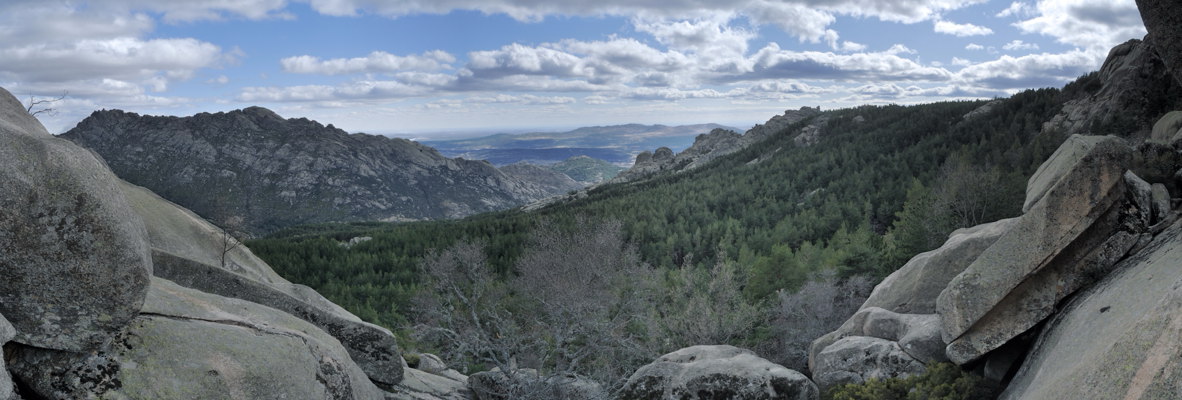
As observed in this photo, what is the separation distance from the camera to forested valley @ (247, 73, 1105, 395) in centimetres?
3123

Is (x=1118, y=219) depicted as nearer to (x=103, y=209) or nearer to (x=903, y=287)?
(x=903, y=287)

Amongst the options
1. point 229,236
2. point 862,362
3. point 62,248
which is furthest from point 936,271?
point 229,236

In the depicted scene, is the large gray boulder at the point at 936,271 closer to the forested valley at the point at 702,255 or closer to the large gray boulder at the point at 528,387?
the forested valley at the point at 702,255

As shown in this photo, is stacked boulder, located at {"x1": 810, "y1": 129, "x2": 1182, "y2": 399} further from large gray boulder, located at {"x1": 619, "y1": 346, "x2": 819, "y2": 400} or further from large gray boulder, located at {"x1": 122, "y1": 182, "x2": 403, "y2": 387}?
large gray boulder, located at {"x1": 122, "y1": 182, "x2": 403, "y2": 387}

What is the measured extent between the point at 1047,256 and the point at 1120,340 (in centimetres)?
459

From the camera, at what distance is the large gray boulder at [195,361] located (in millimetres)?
7305

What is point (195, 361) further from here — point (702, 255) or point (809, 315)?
point (702, 255)

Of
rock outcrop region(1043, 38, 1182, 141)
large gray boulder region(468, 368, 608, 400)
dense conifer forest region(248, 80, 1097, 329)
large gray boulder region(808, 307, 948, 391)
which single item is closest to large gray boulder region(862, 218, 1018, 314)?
large gray boulder region(808, 307, 948, 391)

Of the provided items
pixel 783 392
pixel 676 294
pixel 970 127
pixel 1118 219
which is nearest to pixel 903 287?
pixel 783 392

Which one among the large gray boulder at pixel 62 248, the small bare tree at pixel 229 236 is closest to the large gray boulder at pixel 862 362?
the large gray boulder at pixel 62 248

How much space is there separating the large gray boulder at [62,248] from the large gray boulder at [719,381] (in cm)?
1533

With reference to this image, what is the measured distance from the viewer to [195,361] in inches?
324

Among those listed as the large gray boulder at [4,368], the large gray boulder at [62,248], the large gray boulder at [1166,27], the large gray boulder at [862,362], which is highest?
the large gray boulder at [1166,27]

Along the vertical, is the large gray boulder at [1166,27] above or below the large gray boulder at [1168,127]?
above
